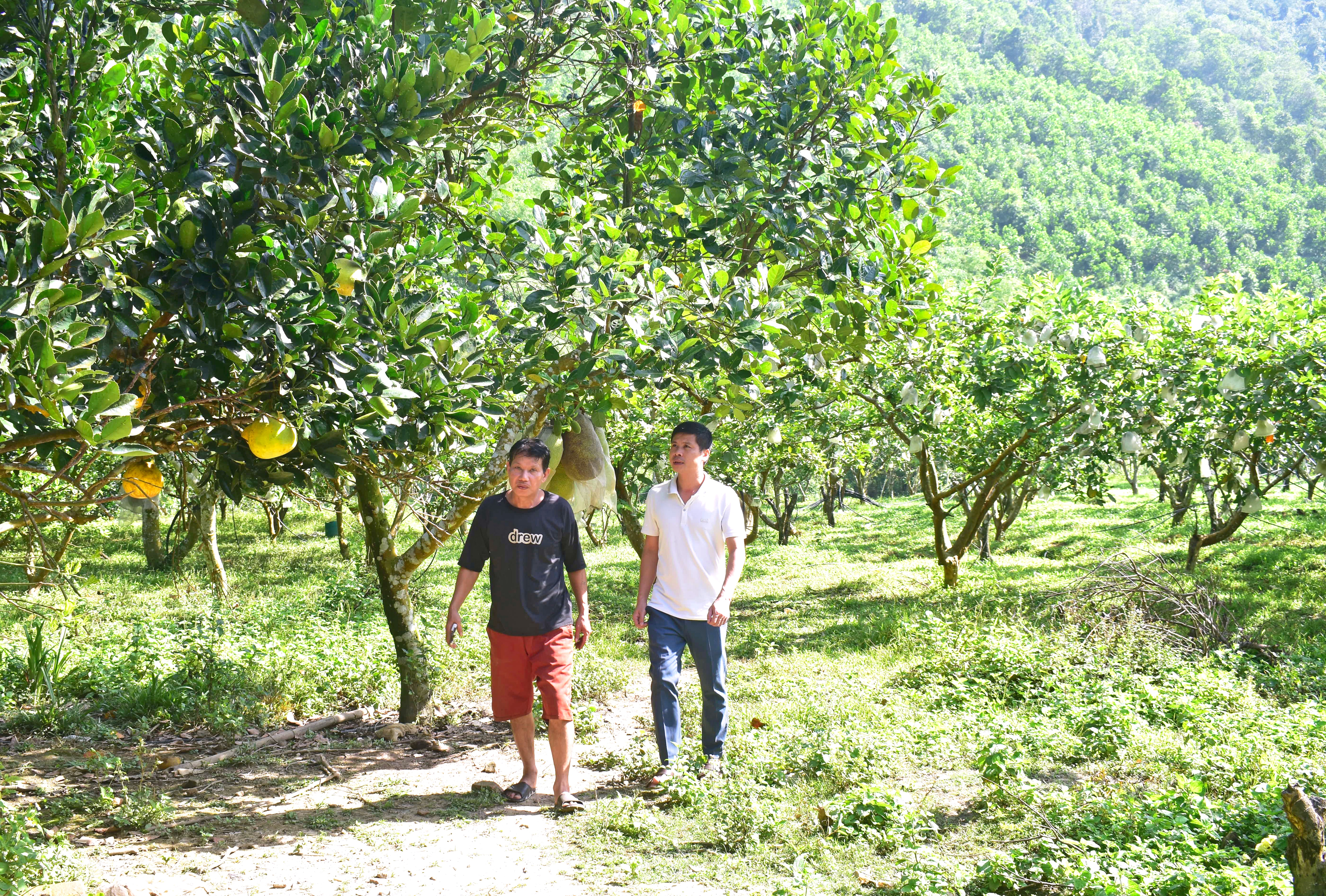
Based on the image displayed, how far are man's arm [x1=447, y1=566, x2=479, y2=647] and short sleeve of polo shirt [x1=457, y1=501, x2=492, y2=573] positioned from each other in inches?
1.1

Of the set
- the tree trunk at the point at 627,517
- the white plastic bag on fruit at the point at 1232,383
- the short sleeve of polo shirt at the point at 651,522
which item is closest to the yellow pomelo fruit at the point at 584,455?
the short sleeve of polo shirt at the point at 651,522

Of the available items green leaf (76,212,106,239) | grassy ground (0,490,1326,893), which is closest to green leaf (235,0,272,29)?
green leaf (76,212,106,239)

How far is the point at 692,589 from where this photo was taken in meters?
4.45

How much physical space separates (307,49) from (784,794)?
11.3 ft

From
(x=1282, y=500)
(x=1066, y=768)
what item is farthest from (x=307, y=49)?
(x=1282, y=500)

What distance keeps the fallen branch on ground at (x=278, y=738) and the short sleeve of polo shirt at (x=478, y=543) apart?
6.07 ft

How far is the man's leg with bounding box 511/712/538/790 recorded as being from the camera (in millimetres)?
4258

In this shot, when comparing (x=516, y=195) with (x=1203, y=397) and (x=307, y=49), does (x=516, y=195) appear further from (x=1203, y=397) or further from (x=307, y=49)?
(x=1203, y=397)

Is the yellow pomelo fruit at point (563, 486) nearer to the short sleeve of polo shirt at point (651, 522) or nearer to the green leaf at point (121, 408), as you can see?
the short sleeve of polo shirt at point (651, 522)

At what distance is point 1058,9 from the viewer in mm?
122188

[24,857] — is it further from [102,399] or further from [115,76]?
[115,76]

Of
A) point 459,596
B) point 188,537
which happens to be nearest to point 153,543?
point 188,537

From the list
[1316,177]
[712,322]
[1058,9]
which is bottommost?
[712,322]

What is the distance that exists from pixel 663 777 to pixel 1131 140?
9427 cm
